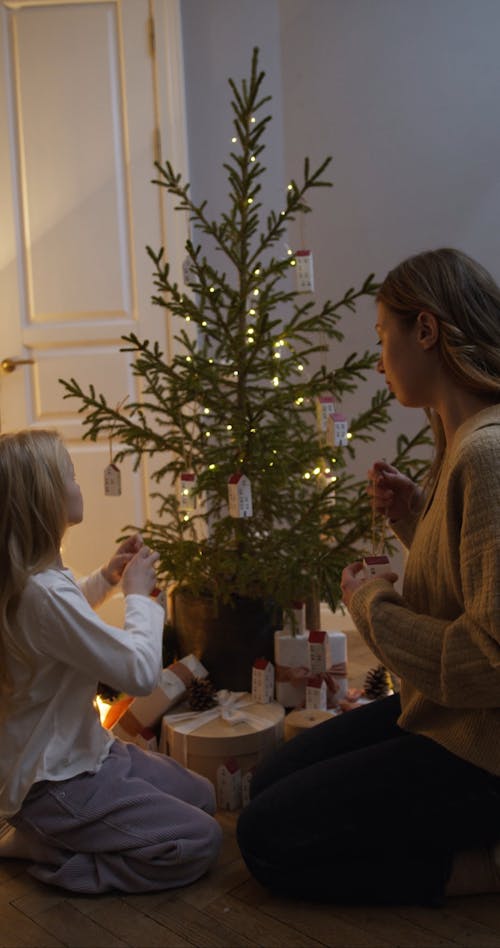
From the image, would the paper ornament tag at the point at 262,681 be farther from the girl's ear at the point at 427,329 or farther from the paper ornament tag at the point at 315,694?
the girl's ear at the point at 427,329

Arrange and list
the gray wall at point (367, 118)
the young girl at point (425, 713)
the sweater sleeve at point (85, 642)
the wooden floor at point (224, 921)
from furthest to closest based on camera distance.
→ the gray wall at point (367, 118) → the sweater sleeve at point (85, 642) → the wooden floor at point (224, 921) → the young girl at point (425, 713)

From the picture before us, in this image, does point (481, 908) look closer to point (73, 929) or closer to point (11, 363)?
point (73, 929)

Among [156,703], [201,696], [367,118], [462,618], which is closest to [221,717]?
[201,696]

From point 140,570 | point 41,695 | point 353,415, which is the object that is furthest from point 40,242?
point 41,695

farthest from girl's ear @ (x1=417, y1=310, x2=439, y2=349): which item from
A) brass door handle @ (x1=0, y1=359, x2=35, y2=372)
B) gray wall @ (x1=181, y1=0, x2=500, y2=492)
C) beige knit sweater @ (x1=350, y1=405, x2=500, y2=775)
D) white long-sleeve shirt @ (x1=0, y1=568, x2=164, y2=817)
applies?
brass door handle @ (x1=0, y1=359, x2=35, y2=372)

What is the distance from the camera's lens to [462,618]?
4.63 feet

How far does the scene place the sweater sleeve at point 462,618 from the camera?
4.39 feet

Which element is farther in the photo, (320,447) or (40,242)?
(40,242)

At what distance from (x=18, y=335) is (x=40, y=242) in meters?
0.40

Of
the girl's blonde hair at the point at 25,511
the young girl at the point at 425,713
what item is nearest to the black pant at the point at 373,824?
the young girl at the point at 425,713

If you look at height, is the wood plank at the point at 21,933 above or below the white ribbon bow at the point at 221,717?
below

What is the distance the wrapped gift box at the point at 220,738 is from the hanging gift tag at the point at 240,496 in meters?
0.53

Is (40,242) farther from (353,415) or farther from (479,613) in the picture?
(479,613)

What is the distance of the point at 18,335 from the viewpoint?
3.51 meters
